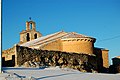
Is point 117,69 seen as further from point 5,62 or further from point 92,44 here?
point 5,62

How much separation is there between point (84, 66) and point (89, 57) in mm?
1720

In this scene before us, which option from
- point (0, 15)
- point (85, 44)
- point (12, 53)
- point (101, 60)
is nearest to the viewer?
point (0, 15)

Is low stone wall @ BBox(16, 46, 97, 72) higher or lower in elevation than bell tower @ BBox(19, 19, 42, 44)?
lower

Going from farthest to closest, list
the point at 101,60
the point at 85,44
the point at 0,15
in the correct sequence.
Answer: the point at 101,60 → the point at 85,44 → the point at 0,15

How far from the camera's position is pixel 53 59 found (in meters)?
27.4

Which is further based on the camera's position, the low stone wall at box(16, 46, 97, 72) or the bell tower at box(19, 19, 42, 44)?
the bell tower at box(19, 19, 42, 44)

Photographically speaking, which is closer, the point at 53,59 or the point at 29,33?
the point at 53,59

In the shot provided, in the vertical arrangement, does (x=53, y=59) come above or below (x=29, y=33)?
below

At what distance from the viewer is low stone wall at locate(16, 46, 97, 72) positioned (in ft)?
81.0

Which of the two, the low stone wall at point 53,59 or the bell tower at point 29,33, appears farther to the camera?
the bell tower at point 29,33

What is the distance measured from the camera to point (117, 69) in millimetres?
35500

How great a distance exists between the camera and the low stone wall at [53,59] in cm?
2469

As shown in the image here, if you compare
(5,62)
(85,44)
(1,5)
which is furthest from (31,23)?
(1,5)

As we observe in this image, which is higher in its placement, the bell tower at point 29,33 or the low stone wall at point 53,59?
the bell tower at point 29,33
